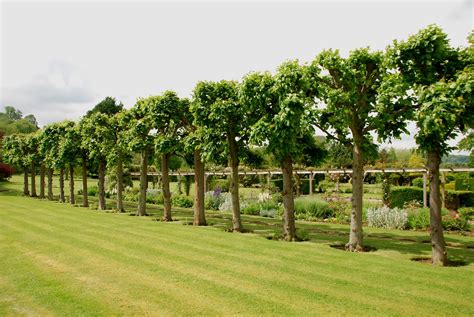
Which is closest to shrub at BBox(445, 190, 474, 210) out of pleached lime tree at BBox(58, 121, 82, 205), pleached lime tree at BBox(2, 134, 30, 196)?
pleached lime tree at BBox(58, 121, 82, 205)

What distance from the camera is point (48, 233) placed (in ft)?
43.2

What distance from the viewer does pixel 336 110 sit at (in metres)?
10.3

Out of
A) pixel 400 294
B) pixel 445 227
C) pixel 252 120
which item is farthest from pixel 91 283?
pixel 445 227

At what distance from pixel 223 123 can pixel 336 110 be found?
15.1ft

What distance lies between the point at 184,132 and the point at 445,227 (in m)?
11.4

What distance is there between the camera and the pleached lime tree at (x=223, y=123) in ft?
45.1

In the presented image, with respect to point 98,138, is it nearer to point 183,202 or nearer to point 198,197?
point 183,202

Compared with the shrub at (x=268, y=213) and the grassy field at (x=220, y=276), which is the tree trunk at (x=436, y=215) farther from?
the shrub at (x=268, y=213)

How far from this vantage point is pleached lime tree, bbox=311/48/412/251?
33.4ft

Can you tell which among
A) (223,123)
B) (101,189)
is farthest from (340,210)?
(101,189)

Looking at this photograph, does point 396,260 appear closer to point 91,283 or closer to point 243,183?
point 91,283

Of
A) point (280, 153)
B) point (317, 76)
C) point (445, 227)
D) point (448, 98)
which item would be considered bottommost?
point (445, 227)

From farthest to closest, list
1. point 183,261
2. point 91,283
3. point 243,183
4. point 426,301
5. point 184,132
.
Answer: point 243,183 < point 184,132 < point 183,261 < point 91,283 < point 426,301

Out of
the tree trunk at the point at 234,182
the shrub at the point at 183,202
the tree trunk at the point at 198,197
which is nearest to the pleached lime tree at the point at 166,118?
the tree trunk at the point at 198,197
